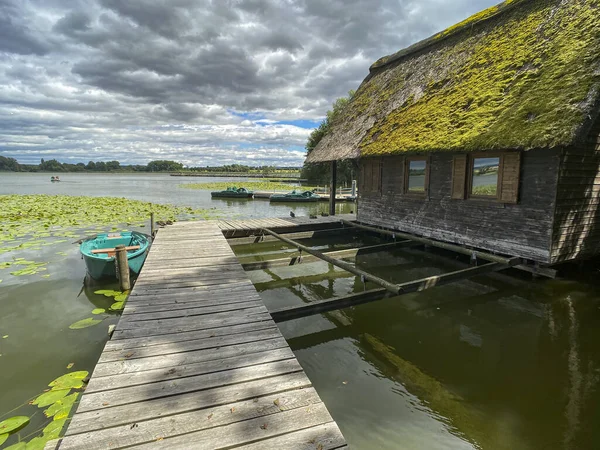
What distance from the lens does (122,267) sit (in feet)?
26.0

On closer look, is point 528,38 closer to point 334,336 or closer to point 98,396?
point 334,336

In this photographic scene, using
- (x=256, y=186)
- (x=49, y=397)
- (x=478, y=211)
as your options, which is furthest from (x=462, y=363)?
(x=256, y=186)

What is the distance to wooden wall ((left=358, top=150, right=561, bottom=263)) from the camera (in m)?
7.34

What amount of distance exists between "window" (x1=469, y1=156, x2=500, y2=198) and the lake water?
2336 millimetres

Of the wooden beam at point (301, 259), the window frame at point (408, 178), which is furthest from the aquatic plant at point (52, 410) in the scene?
the window frame at point (408, 178)

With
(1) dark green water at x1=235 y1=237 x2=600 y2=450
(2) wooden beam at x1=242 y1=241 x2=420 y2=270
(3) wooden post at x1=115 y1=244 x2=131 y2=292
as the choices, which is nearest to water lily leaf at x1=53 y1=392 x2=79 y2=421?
(1) dark green water at x1=235 y1=237 x2=600 y2=450

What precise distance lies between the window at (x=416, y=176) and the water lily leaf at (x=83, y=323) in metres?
9.51

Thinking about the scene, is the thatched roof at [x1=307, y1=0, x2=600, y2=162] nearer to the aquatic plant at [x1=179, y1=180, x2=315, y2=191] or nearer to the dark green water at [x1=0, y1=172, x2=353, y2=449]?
the dark green water at [x1=0, y1=172, x2=353, y2=449]

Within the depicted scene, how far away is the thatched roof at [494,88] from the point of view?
22.0 feet

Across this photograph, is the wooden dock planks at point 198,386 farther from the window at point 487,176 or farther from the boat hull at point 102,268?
the window at point 487,176

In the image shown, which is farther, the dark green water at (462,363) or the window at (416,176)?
the window at (416,176)

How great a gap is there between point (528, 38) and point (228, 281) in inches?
402

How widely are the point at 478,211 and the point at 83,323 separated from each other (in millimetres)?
9712

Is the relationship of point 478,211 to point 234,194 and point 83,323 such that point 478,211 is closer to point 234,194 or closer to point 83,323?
point 83,323
